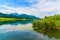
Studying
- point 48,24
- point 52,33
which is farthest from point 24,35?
point 48,24

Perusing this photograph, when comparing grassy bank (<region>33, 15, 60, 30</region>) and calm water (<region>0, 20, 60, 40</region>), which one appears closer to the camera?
calm water (<region>0, 20, 60, 40</region>)

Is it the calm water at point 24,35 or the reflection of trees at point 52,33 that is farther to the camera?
the reflection of trees at point 52,33

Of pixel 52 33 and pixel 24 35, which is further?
pixel 52 33

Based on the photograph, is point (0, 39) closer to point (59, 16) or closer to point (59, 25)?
point (59, 25)

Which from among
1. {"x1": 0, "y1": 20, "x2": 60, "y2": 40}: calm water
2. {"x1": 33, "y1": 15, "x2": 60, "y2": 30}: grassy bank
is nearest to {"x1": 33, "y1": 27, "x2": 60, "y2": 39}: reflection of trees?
{"x1": 0, "y1": 20, "x2": 60, "y2": 40}: calm water

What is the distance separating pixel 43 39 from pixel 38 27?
7.86ft

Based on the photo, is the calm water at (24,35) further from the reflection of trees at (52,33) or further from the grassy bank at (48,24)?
the grassy bank at (48,24)

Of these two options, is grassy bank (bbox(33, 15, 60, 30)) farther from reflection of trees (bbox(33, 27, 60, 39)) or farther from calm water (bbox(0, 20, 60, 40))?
calm water (bbox(0, 20, 60, 40))

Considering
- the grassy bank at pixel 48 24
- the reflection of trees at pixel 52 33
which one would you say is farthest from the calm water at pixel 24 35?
the grassy bank at pixel 48 24

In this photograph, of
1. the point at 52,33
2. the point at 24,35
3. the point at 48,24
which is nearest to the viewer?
the point at 24,35

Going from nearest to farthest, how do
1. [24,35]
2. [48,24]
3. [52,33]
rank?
[24,35] < [52,33] < [48,24]

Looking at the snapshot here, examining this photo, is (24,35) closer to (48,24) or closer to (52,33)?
(52,33)

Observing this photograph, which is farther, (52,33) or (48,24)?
(48,24)

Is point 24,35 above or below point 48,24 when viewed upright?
below
